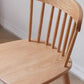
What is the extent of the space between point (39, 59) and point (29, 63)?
0.07m

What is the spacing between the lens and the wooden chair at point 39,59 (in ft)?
2.92

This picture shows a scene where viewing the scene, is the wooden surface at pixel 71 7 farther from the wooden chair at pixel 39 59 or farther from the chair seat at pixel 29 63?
the chair seat at pixel 29 63

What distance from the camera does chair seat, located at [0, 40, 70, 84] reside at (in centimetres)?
89

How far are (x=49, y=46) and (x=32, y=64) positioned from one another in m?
0.22

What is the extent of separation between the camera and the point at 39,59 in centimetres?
104

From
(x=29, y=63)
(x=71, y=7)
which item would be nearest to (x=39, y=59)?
(x=29, y=63)

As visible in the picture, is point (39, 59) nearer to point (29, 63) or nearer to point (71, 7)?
point (29, 63)

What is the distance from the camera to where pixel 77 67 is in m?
1.64

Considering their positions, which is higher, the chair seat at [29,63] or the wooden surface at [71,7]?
the wooden surface at [71,7]

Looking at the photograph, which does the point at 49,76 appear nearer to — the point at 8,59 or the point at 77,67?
the point at 8,59

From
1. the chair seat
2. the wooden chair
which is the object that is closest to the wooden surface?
the wooden chair

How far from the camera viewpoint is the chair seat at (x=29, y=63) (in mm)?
→ 892

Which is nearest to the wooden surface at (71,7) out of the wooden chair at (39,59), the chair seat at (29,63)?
the wooden chair at (39,59)

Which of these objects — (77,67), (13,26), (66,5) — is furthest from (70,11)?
(13,26)
